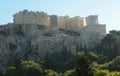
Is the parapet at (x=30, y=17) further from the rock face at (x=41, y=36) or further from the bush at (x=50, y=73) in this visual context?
the bush at (x=50, y=73)

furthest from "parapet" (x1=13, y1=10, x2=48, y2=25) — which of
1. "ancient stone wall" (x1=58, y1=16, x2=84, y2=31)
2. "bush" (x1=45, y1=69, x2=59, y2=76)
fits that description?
"bush" (x1=45, y1=69, x2=59, y2=76)

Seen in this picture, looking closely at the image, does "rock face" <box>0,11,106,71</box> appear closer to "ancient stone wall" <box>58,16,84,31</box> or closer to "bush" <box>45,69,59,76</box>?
"ancient stone wall" <box>58,16,84,31</box>

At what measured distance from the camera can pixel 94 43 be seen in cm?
10094

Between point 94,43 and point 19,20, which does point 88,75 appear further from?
point 19,20

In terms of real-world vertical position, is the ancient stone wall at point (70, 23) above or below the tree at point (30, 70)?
above

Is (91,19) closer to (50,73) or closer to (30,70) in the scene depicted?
(30,70)

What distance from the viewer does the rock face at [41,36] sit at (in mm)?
97562

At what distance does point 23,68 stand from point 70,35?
21483 millimetres

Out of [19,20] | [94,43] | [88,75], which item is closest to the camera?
[88,75]

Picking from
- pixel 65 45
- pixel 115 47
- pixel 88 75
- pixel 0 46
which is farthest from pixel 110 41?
pixel 88 75

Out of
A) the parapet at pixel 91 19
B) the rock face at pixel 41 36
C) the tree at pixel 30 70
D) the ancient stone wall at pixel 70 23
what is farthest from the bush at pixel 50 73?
the parapet at pixel 91 19

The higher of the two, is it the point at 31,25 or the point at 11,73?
the point at 31,25

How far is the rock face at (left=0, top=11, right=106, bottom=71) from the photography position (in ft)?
320

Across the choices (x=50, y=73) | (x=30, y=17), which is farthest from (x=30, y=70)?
(x=30, y=17)
